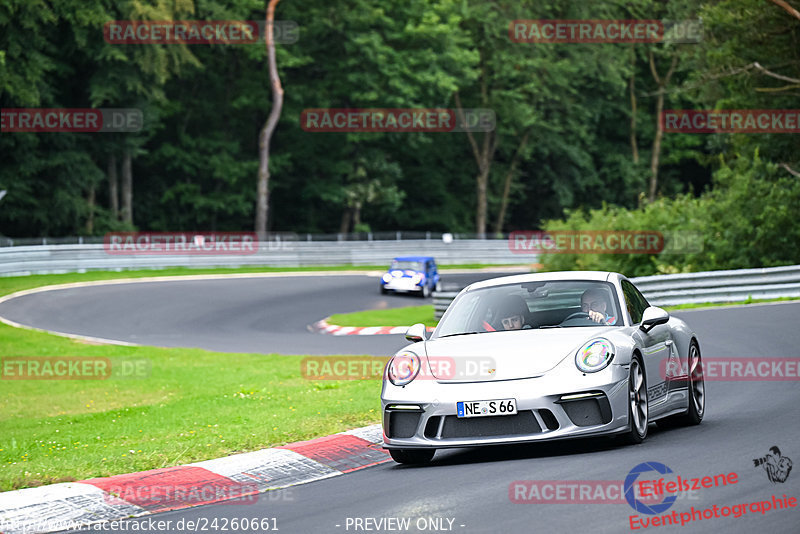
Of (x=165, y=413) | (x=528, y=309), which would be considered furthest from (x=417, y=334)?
(x=165, y=413)

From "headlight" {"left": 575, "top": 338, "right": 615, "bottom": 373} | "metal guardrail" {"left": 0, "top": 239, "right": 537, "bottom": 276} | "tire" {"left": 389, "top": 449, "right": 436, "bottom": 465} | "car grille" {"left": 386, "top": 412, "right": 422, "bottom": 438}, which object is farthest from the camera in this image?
"metal guardrail" {"left": 0, "top": 239, "right": 537, "bottom": 276}

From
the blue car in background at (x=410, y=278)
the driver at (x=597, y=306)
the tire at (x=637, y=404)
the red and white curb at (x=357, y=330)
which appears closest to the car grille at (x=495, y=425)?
the tire at (x=637, y=404)

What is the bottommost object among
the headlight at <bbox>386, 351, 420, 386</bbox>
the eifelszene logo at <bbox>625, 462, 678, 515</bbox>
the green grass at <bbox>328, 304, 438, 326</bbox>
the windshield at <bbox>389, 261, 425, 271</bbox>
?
the green grass at <bbox>328, 304, 438, 326</bbox>

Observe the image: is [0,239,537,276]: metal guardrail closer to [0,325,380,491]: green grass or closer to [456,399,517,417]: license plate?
[0,325,380,491]: green grass

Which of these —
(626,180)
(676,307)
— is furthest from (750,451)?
(626,180)

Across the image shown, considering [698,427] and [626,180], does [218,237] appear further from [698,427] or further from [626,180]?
[698,427]

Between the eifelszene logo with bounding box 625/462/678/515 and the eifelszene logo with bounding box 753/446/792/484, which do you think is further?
the eifelszene logo with bounding box 753/446/792/484

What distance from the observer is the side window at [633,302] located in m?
→ 9.61

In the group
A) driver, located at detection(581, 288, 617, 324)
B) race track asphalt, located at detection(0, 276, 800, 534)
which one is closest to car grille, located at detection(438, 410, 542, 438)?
race track asphalt, located at detection(0, 276, 800, 534)

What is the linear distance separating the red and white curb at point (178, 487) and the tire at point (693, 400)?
106 inches

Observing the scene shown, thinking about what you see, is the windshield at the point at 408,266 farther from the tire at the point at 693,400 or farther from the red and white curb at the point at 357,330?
the tire at the point at 693,400

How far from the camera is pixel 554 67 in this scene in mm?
69938

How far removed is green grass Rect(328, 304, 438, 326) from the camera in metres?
28.3

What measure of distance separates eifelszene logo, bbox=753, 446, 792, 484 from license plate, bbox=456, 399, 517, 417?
1.67m
